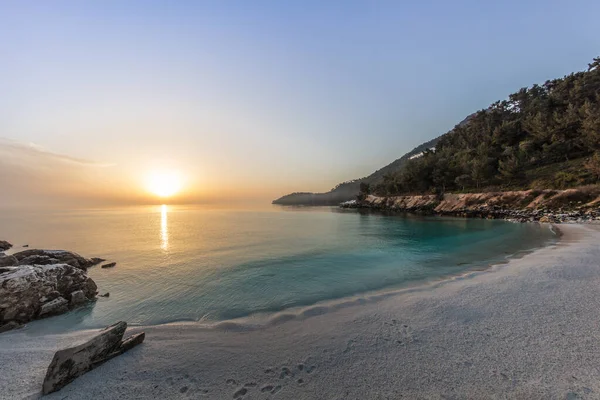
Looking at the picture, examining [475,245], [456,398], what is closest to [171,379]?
[456,398]

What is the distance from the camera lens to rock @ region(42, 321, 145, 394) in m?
4.60

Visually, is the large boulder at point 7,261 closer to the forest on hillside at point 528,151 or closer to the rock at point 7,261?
the rock at point 7,261

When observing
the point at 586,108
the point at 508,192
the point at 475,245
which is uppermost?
the point at 586,108

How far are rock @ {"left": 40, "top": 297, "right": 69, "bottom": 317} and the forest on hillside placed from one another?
6865cm

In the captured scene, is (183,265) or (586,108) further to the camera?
(586,108)

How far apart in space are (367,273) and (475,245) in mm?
13552

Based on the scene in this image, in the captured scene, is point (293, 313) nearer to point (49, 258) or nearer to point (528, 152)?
point (49, 258)

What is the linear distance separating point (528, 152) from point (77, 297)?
95093mm

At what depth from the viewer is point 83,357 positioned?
504cm

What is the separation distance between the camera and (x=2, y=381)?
16.4 ft

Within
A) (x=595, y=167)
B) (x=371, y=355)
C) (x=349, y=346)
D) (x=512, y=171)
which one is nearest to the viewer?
(x=371, y=355)

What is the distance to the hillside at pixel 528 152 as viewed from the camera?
52.0 m

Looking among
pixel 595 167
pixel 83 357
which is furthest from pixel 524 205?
pixel 83 357

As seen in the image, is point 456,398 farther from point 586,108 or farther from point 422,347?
point 586,108
